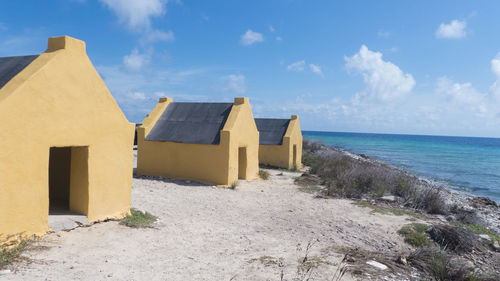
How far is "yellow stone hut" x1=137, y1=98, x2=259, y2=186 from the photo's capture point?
13789mm

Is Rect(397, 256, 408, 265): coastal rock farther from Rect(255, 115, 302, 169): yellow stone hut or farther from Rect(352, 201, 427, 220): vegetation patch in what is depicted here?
Rect(255, 115, 302, 169): yellow stone hut

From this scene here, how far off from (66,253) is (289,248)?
13.7 ft

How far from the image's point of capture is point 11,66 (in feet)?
21.6

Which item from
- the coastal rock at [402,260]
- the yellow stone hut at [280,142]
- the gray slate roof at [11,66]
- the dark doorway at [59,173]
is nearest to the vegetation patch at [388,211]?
the coastal rock at [402,260]

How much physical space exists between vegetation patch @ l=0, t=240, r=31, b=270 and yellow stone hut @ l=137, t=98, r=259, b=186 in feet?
28.4

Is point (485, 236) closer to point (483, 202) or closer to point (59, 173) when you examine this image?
point (483, 202)

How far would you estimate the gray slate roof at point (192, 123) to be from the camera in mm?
14359

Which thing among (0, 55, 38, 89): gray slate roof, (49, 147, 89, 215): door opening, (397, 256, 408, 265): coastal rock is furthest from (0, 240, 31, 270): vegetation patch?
(397, 256, 408, 265): coastal rock

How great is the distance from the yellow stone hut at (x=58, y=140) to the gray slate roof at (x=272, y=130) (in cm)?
1533

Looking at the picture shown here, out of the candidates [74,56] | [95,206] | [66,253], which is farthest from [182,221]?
[74,56]

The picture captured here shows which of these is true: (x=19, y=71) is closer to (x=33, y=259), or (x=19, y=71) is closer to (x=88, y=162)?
(x=88, y=162)

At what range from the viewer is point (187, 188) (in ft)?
42.8

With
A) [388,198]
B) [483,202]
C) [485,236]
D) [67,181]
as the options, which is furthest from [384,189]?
[67,181]

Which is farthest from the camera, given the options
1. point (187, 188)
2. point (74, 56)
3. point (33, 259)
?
point (187, 188)
